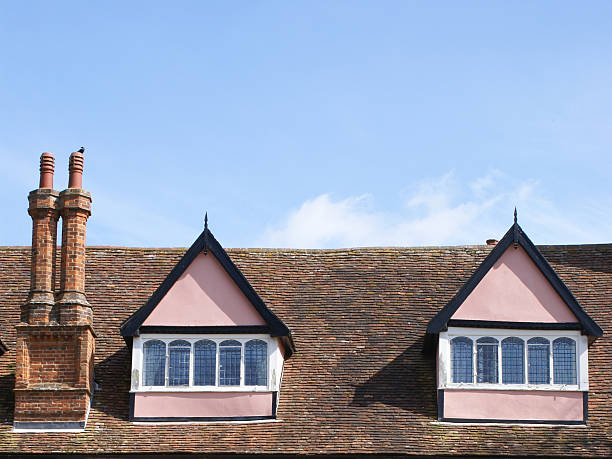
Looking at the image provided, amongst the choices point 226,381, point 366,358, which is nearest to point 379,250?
point 366,358

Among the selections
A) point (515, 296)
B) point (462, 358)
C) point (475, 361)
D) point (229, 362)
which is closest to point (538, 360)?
point (475, 361)

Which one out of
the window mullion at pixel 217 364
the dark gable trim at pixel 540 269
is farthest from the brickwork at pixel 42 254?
the dark gable trim at pixel 540 269

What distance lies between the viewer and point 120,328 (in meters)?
27.2

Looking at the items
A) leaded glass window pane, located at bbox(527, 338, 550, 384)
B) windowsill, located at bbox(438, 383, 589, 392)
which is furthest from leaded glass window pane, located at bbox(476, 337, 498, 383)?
leaded glass window pane, located at bbox(527, 338, 550, 384)

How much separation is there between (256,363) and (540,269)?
6.27m

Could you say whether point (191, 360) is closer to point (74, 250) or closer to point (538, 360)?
point (74, 250)

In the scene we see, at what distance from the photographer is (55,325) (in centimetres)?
2580

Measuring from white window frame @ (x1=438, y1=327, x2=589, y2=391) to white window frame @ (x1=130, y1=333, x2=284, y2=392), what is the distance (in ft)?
11.1

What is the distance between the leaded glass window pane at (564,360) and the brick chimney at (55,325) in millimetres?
9639

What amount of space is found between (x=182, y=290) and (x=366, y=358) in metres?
4.20

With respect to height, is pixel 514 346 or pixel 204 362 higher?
pixel 514 346

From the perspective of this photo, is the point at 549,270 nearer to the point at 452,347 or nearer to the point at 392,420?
the point at 452,347

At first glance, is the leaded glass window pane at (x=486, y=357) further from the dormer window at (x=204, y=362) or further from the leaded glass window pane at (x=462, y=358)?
the dormer window at (x=204, y=362)

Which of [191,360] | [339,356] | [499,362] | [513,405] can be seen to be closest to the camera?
[513,405]
